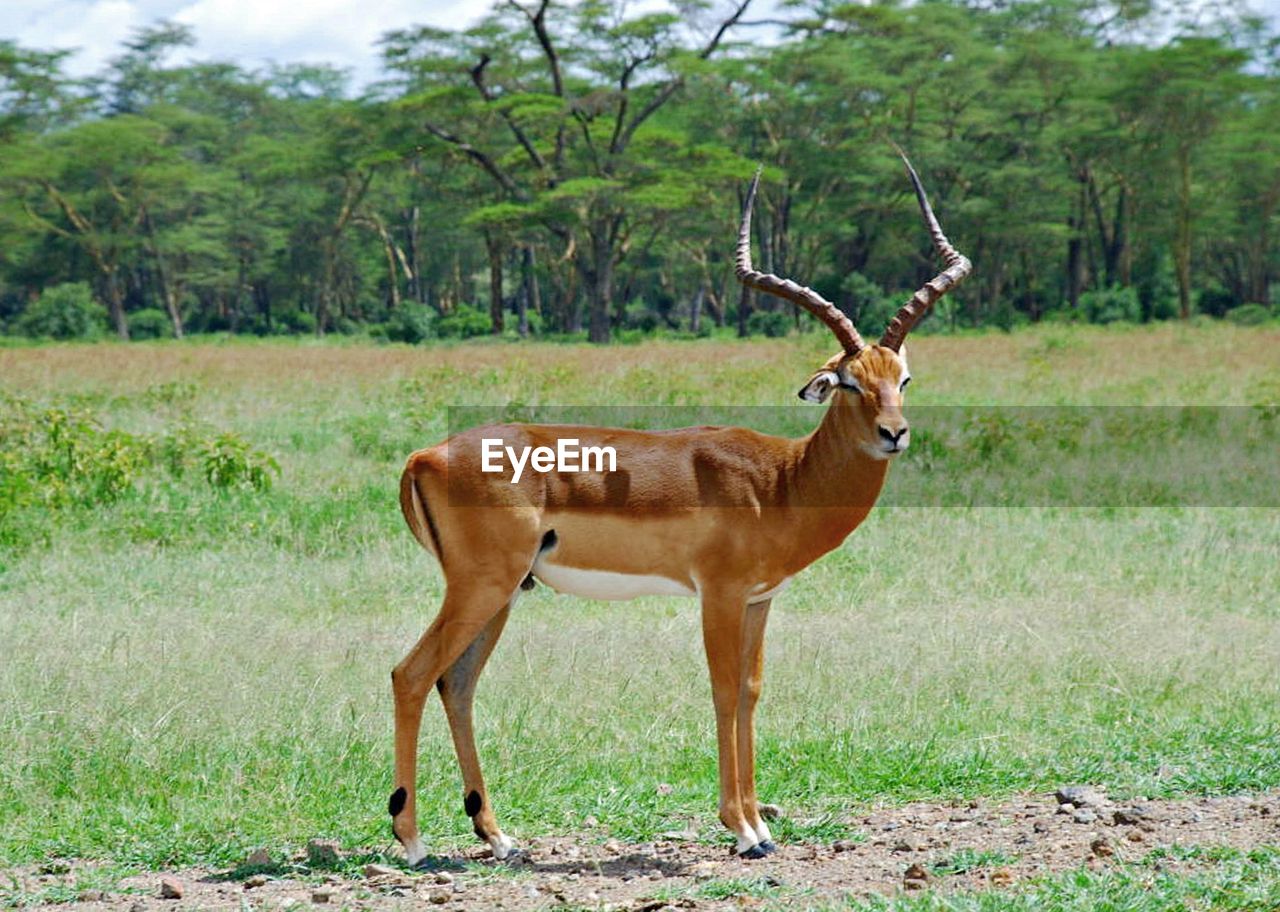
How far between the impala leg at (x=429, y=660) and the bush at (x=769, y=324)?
35391 mm

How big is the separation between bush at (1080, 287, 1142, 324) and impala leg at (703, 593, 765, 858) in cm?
3679

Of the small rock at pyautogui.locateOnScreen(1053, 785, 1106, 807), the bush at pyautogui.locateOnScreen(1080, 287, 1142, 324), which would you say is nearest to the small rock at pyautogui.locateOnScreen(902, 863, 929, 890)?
the small rock at pyautogui.locateOnScreen(1053, 785, 1106, 807)

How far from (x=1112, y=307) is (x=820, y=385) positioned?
38080 millimetres

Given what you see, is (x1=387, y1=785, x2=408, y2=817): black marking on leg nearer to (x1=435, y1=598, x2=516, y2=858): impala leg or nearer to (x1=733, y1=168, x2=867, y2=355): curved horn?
(x1=435, y1=598, x2=516, y2=858): impala leg

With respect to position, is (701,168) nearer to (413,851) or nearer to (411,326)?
(411,326)

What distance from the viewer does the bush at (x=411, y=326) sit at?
3947cm

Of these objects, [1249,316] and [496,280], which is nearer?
[1249,316]

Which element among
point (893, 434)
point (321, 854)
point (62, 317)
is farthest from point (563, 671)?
point (62, 317)

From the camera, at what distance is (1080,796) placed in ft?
15.7

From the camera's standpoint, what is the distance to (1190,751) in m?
5.36

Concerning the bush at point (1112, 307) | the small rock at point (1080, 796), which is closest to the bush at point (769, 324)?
the bush at point (1112, 307)

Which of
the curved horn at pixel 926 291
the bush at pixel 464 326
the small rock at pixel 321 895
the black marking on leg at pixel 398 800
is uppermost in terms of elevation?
the curved horn at pixel 926 291

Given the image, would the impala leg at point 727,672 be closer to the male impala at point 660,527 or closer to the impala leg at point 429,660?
the male impala at point 660,527

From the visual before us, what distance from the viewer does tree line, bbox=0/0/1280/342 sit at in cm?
3853
